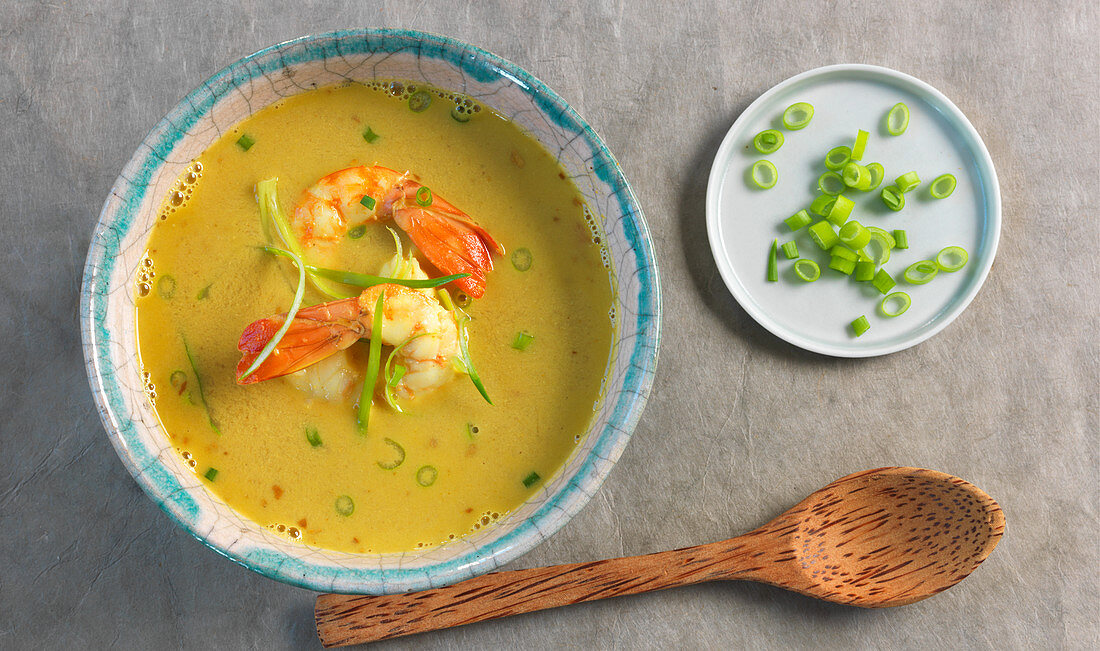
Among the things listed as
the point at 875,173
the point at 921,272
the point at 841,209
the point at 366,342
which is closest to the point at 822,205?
the point at 841,209

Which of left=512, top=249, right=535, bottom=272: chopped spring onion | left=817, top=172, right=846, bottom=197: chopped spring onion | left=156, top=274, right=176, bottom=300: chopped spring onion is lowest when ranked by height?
left=156, top=274, right=176, bottom=300: chopped spring onion

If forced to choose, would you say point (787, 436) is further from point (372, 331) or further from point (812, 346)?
point (372, 331)

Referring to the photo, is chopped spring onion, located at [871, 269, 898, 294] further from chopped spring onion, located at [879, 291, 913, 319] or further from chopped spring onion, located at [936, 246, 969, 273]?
chopped spring onion, located at [936, 246, 969, 273]

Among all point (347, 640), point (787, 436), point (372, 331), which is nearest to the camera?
point (372, 331)

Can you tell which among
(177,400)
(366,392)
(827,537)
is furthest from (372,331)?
(827,537)

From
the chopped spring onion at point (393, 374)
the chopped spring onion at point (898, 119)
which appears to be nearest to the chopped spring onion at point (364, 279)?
the chopped spring onion at point (393, 374)

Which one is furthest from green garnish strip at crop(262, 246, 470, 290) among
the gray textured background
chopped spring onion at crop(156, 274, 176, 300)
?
the gray textured background
